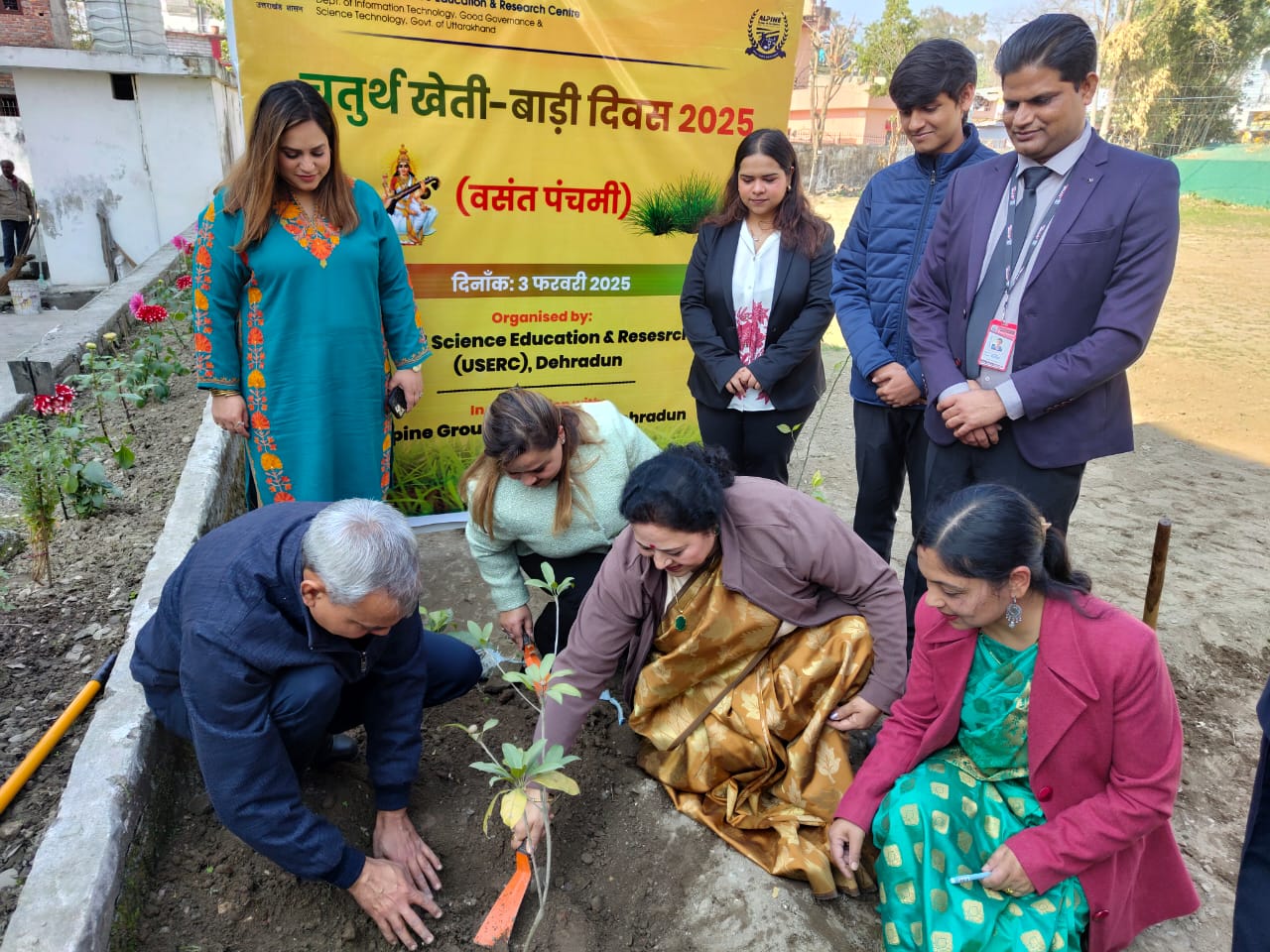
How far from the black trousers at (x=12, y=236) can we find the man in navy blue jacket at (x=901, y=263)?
457 inches

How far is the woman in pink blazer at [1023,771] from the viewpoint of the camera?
1.58 meters

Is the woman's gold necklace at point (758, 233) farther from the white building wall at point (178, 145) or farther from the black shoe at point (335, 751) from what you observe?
the white building wall at point (178, 145)

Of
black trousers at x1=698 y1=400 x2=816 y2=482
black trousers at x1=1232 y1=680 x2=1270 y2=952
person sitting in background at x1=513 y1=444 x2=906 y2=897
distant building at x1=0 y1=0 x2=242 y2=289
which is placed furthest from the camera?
distant building at x1=0 y1=0 x2=242 y2=289

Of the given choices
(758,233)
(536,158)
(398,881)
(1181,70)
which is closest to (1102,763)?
(398,881)

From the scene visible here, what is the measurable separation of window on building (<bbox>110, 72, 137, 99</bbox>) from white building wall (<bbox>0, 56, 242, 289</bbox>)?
0.06m

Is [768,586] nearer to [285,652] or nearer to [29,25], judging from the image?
[285,652]

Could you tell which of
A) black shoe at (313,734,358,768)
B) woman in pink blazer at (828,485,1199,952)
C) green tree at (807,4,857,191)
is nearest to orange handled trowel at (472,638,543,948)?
black shoe at (313,734,358,768)

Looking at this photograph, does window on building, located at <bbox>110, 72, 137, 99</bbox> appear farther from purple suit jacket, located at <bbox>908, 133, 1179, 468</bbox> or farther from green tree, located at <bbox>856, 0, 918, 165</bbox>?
green tree, located at <bbox>856, 0, 918, 165</bbox>

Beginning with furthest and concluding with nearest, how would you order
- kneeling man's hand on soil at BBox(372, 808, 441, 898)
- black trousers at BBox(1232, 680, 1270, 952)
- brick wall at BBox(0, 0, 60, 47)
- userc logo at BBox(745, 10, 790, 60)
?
brick wall at BBox(0, 0, 60, 47), userc logo at BBox(745, 10, 790, 60), kneeling man's hand on soil at BBox(372, 808, 441, 898), black trousers at BBox(1232, 680, 1270, 952)

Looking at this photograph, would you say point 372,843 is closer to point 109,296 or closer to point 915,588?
point 915,588

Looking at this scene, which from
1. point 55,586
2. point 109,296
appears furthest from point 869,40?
point 55,586

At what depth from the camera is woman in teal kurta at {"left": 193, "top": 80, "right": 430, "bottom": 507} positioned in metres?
2.49

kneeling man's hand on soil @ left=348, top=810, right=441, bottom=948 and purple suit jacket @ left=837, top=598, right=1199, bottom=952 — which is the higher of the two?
purple suit jacket @ left=837, top=598, right=1199, bottom=952

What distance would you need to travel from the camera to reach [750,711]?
211 cm
